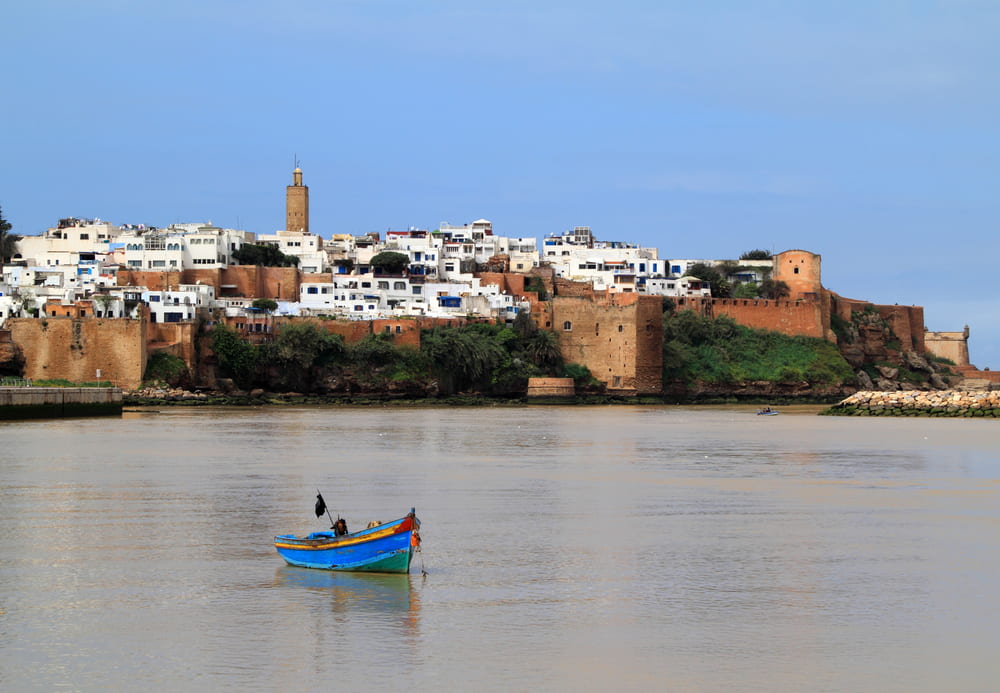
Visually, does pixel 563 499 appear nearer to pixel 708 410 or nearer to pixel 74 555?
pixel 74 555

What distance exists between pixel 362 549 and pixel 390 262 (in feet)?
162

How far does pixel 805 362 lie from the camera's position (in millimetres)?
58344

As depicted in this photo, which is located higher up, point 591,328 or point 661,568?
point 591,328

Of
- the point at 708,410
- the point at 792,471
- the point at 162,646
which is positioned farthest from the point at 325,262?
the point at 162,646

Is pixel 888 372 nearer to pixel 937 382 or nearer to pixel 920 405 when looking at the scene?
pixel 937 382

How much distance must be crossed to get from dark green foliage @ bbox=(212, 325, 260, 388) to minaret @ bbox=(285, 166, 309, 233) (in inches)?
873

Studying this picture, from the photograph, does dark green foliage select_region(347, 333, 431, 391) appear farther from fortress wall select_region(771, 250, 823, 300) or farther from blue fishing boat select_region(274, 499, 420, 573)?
blue fishing boat select_region(274, 499, 420, 573)

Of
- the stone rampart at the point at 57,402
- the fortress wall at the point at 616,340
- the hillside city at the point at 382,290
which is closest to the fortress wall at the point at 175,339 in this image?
the hillside city at the point at 382,290

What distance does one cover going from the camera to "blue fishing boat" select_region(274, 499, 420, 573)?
12078mm

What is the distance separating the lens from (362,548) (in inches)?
485

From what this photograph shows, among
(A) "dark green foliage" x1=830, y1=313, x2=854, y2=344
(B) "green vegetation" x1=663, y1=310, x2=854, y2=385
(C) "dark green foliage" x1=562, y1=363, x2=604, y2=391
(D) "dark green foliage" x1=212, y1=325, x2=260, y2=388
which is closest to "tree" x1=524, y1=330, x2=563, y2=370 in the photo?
(C) "dark green foliage" x1=562, y1=363, x2=604, y2=391

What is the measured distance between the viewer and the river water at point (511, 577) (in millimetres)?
9414

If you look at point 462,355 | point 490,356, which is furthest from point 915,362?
point 462,355

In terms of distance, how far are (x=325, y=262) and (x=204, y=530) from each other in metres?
48.4
